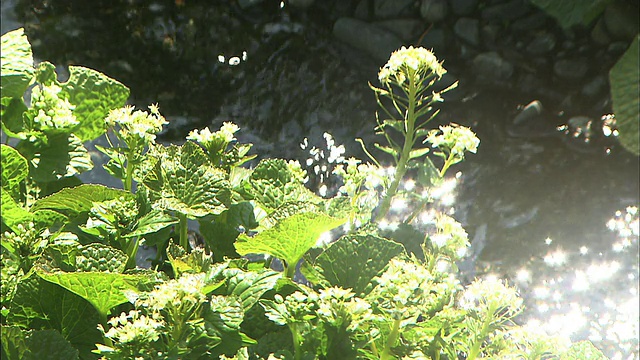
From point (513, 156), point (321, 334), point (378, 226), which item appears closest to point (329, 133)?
point (513, 156)

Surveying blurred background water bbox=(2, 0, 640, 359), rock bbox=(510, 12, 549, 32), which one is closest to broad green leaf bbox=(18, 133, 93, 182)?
blurred background water bbox=(2, 0, 640, 359)

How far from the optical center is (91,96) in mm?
642

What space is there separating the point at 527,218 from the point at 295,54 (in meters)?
0.73

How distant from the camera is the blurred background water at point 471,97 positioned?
62.6 inches

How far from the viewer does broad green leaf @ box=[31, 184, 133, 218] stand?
55 centimetres

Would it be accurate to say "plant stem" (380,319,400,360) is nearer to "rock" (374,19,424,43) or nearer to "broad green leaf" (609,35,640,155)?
"broad green leaf" (609,35,640,155)

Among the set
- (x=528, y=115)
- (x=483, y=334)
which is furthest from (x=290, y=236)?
(x=528, y=115)

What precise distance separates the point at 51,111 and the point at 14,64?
0.04 metres

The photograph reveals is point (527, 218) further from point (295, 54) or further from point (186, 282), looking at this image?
point (186, 282)

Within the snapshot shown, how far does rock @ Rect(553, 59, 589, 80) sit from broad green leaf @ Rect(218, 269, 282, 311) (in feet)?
5.32

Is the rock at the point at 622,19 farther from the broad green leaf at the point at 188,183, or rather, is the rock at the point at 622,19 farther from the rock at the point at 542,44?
the broad green leaf at the point at 188,183

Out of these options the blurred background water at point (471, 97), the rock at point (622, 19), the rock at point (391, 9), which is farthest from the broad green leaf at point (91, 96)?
the rock at point (622, 19)

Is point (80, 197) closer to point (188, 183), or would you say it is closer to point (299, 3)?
point (188, 183)

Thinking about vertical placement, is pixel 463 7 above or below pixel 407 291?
above
